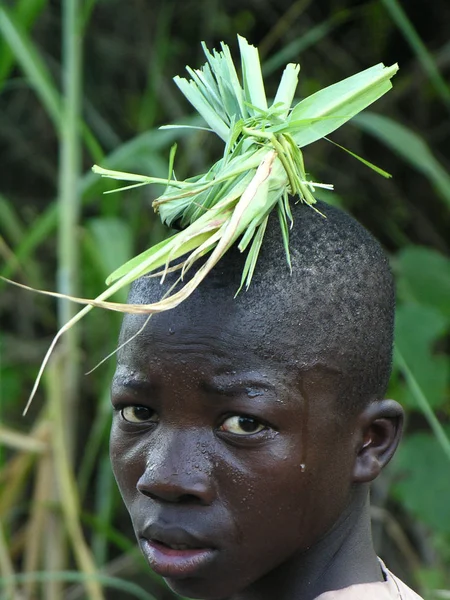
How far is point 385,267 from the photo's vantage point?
4.28 ft

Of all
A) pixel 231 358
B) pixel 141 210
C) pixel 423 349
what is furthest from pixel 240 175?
pixel 141 210

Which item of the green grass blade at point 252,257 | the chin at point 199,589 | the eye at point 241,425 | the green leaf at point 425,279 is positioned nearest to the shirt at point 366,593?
the chin at point 199,589

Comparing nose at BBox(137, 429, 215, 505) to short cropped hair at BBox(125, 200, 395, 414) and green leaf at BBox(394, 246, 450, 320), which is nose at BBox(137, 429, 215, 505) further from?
green leaf at BBox(394, 246, 450, 320)

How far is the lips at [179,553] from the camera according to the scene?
1148 mm

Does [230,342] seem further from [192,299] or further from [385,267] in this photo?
[385,267]

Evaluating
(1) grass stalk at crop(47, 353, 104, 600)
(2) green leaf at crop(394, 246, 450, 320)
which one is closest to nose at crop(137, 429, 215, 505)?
Answer: (1) grass stalk at crop(47, 353, 104, 600)

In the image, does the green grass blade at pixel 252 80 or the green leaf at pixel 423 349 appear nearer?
the green grass blade at pixel 252 80

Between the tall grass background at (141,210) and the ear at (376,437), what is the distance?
1.05 metres

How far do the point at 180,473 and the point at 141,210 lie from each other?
2106 millimetres

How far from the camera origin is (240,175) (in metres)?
1.17

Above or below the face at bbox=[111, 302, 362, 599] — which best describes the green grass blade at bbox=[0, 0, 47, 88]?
above

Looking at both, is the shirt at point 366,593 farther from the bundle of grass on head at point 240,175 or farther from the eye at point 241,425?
the bundle of grass on head at point 240,175

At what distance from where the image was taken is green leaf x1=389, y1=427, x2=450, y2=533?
240 cm

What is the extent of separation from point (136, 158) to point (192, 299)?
113cm
